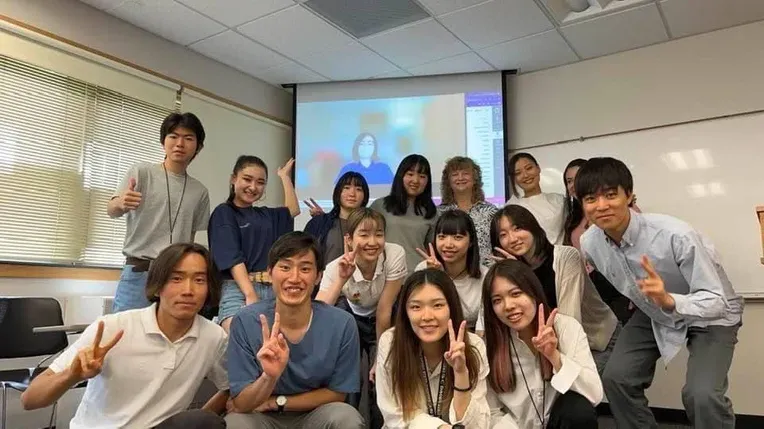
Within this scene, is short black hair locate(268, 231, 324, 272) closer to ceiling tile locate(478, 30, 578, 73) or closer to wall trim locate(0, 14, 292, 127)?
wall trim locate(0, 14, 292, 127)

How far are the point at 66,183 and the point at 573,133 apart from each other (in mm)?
3611

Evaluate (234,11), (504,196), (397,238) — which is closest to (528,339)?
(397,238)


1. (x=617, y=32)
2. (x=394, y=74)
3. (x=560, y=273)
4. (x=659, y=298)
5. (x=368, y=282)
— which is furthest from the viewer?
(x=394, y=74)

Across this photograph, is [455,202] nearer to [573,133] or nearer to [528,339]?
[528,339]

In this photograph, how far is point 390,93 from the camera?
187 inches

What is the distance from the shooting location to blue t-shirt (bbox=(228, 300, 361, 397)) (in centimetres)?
177

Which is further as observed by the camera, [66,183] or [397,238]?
[66,183]

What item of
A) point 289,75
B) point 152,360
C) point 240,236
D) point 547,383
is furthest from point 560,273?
point 289,75

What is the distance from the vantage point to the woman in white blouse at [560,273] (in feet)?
7.38

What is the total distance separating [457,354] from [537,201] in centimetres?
198

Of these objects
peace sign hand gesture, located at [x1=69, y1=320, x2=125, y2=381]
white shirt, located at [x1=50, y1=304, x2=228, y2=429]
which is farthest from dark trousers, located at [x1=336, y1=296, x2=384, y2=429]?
peace sign hand gesture, located at [x1=69, y1=320, x2=125, y2=381]

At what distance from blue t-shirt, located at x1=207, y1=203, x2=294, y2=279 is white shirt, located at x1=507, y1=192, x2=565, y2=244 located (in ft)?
5.38

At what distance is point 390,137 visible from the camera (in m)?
4.68

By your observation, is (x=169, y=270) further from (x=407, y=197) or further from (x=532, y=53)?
(x=532, y=53)
